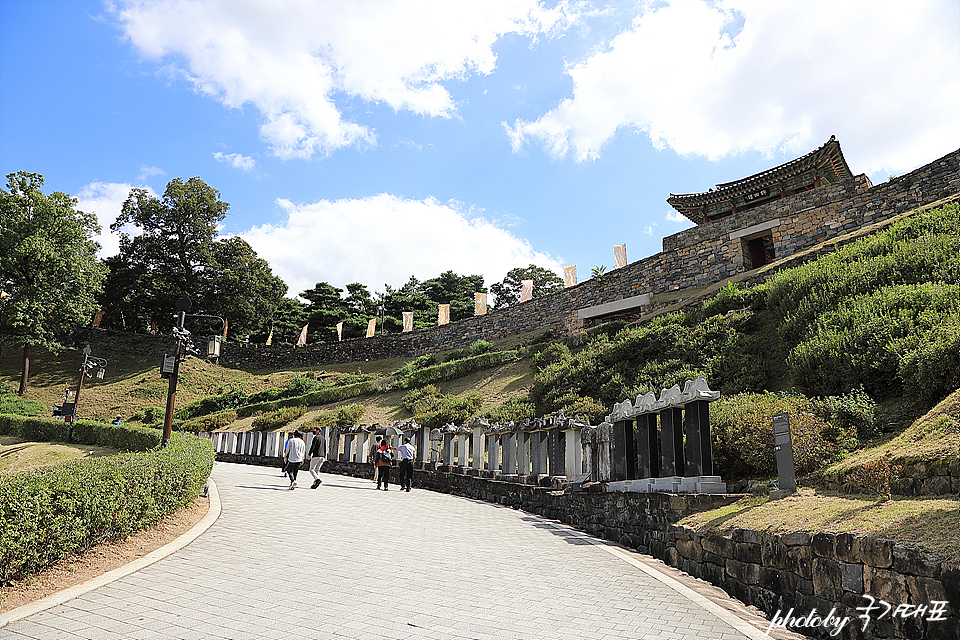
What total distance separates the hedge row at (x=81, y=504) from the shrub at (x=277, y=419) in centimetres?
2180

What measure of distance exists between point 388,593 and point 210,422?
31442 mm

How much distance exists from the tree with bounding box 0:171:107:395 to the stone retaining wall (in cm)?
3947

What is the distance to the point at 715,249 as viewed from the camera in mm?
24594

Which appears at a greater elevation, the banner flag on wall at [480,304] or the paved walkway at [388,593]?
the banner flag on wall at [480,304]

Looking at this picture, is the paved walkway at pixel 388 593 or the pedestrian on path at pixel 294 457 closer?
the paved walkway at pixel 388 593

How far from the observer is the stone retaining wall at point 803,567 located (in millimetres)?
3604

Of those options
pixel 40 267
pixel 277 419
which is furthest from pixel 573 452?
pixel 40 267

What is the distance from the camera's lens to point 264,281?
45.7 meters

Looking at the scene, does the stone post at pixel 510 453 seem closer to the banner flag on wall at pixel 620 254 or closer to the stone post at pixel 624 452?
the stone post at pixel 624 452

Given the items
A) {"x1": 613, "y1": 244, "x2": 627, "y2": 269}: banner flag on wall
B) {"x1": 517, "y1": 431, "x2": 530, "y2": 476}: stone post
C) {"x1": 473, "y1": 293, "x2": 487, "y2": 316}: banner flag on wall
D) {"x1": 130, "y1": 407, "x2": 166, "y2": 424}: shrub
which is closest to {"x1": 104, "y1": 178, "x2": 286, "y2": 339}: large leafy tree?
{"x1": 130, "y1": 407, "x2": 166, "y2": 424}: shrub

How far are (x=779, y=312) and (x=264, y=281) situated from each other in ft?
131

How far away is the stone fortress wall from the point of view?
63.9 ft

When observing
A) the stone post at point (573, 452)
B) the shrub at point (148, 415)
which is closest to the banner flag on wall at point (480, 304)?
the shrub at point (148, 415)

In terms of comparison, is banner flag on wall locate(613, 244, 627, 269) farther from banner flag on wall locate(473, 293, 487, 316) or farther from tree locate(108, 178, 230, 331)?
tree locate(108, 178, 230, 331)
